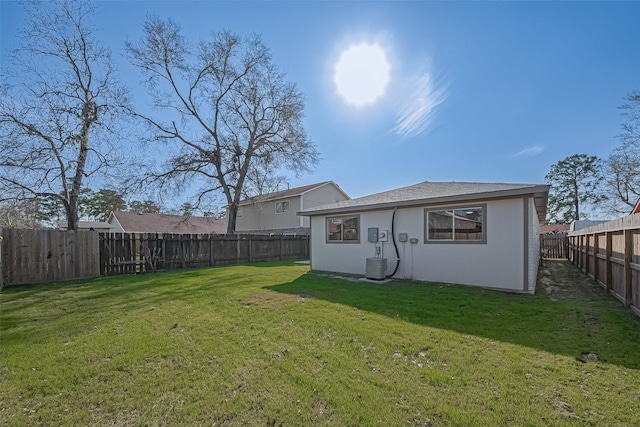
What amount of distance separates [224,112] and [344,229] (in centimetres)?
1565

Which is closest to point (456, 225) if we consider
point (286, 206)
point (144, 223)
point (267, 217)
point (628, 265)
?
point (628, 265)

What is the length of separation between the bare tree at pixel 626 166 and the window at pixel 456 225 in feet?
53.8

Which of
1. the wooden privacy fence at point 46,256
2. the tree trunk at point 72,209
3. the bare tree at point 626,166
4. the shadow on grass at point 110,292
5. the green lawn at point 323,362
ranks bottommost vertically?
the shadow on grass at point 110,292

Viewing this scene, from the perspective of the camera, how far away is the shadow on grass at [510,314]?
3674mm

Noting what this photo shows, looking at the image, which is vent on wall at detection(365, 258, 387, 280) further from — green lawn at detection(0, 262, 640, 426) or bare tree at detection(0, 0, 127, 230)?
bare tree at detection(0, 0, 127, 230)

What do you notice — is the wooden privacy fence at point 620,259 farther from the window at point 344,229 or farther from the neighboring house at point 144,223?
the neighboring house at point 144,223

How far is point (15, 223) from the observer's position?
17.2 m

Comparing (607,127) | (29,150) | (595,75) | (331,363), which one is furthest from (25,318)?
(607,127)

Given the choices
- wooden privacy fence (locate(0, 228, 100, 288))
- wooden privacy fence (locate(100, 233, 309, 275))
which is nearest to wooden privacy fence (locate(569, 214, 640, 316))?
wooden privacy fence (locate(100, 233, 309, 275))

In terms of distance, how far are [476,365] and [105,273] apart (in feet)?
38.4

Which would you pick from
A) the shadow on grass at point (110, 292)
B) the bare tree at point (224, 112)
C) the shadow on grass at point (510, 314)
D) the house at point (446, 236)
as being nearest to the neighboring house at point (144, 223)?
the bare tree at point (224, 112)

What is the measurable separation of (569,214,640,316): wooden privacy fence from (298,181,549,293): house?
1.35 metres

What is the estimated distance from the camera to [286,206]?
23.6m

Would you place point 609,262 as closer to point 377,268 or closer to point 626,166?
point 377,268
